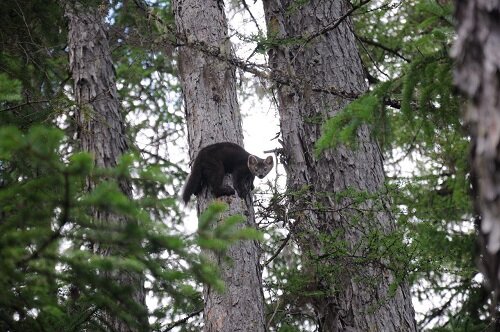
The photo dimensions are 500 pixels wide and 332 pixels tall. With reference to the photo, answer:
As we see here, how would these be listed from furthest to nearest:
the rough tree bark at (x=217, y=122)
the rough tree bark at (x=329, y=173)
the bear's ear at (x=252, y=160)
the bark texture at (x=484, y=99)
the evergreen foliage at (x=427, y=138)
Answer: the bear's ear at (x=252, y=160), the rough tree bark at (x=329, y=173), the rough tree bark at (x=217, y=122), the evergreen foliage at (x=427, y=138), the bark texture at (x=484, y=99)

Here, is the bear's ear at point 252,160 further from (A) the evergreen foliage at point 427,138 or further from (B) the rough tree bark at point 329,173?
(A) the evergreen foliage at point 427,138

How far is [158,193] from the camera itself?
11.9 m

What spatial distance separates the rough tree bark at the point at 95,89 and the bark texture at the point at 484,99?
5.95 m

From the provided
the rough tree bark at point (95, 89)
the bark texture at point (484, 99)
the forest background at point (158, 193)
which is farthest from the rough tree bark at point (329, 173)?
the bark texture at point (484, 99)

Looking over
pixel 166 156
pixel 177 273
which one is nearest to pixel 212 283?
pixel 177 273

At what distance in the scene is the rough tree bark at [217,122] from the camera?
593cm

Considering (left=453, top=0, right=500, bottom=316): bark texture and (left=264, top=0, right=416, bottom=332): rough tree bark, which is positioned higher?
(left=264, top=0, right=416, bottom=332): rough tree bark

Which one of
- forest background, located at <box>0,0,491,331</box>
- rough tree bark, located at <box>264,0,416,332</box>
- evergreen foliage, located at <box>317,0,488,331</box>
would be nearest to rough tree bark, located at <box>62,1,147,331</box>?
forest background, located at <box>0,0,491,331</box>

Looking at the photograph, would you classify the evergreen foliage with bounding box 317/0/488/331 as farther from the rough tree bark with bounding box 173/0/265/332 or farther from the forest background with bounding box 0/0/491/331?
the rough tree bark with bounding box 173/0/265/332

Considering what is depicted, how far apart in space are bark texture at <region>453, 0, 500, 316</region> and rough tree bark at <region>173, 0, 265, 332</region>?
3435 millimetres

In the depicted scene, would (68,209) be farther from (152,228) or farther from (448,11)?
(448,11)

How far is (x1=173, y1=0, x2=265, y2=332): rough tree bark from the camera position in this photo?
5.93 metres

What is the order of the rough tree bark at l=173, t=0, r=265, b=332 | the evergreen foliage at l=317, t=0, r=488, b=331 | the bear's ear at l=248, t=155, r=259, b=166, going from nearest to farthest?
1. the evergreen foliage at l=317, t=0, r=488, b=331
2. the rough tree bark at l=173, t=0, r=265, b=332
3. the bear's ear at l=248, t=155, r=259, b=166

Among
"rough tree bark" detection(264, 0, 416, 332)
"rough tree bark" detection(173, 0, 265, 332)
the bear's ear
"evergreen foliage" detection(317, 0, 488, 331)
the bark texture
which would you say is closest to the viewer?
the bark texture
